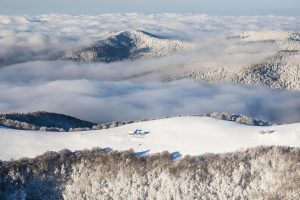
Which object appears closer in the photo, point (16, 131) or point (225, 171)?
point (225, 171)

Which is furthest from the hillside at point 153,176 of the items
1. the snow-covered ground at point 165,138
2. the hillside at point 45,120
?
the hillside at point 45,120

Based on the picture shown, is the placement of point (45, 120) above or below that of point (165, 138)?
above

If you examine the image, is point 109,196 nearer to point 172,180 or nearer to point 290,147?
point 172,180

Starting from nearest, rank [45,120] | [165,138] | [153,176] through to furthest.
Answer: [153,176]
[165,138]
[45,120]

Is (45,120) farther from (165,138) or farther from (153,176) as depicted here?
(153,176)

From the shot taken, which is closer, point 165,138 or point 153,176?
point 153,176

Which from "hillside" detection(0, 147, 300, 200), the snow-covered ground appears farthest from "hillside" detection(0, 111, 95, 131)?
"hillside" detection(0, 147, 300, 200)

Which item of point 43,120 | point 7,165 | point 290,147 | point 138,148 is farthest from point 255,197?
point 43,120

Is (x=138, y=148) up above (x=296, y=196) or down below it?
above

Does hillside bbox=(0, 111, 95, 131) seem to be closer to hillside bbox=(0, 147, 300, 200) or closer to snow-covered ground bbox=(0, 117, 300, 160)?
snow-covered ground bbox=(0, 117, 300, 160)

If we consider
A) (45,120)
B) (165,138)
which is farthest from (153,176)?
(45,120)
